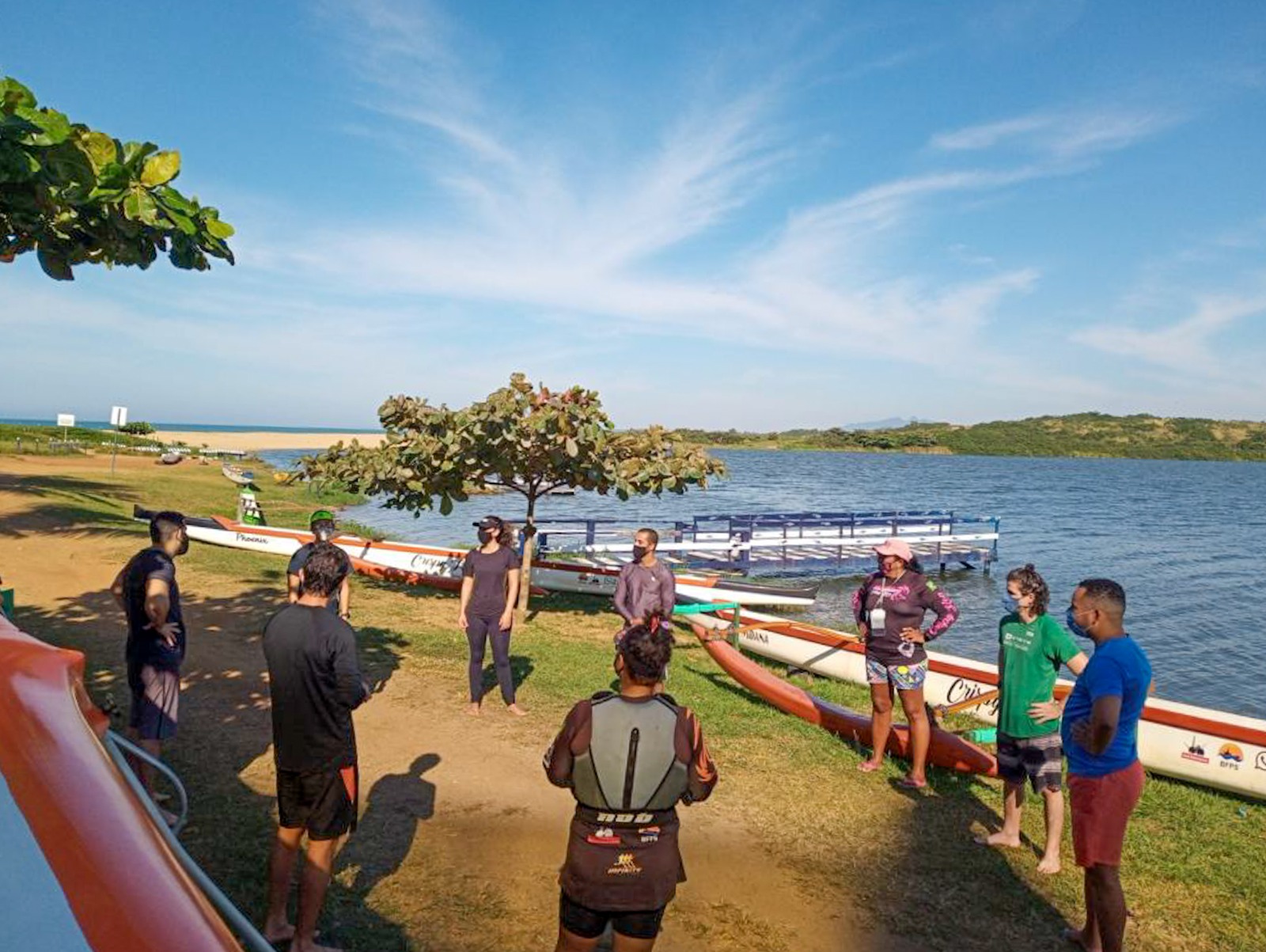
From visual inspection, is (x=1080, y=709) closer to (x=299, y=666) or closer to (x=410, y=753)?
(x=299, y=666)

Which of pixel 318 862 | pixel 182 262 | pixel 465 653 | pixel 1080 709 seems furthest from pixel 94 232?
pixel 465 653

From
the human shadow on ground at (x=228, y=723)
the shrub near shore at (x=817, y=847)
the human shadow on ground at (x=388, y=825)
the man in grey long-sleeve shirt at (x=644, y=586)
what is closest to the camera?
the human shadow on ground at (x=228, y=723)

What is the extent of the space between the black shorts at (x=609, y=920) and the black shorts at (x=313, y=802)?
157 centimetres

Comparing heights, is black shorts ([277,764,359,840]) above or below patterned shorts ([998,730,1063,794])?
above

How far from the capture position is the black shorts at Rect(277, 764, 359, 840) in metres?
4.20

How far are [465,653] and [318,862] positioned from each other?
287 inches

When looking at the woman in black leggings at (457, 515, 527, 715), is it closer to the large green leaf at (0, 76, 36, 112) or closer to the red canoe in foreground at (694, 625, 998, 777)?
the red canoe in foreground at (694, 625, 998, 777)

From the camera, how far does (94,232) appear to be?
180 inches

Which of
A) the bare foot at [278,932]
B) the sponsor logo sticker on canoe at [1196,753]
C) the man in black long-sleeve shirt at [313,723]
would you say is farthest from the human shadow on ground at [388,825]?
the sponsor logo sticker on canoe at [1196,753]

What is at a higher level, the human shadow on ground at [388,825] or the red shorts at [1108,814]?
the red shorts at [1108,814]

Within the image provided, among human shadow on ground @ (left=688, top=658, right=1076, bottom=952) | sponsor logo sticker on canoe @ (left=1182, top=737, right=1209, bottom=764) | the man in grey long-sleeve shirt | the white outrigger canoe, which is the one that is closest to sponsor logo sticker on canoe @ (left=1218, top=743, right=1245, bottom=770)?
the white outrigger canoe

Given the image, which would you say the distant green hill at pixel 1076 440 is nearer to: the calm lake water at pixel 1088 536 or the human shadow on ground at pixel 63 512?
the calm lake water at pixel 1088 536

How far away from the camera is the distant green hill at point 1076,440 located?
563 ft

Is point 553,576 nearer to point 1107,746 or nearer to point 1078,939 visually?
point 1078,939
